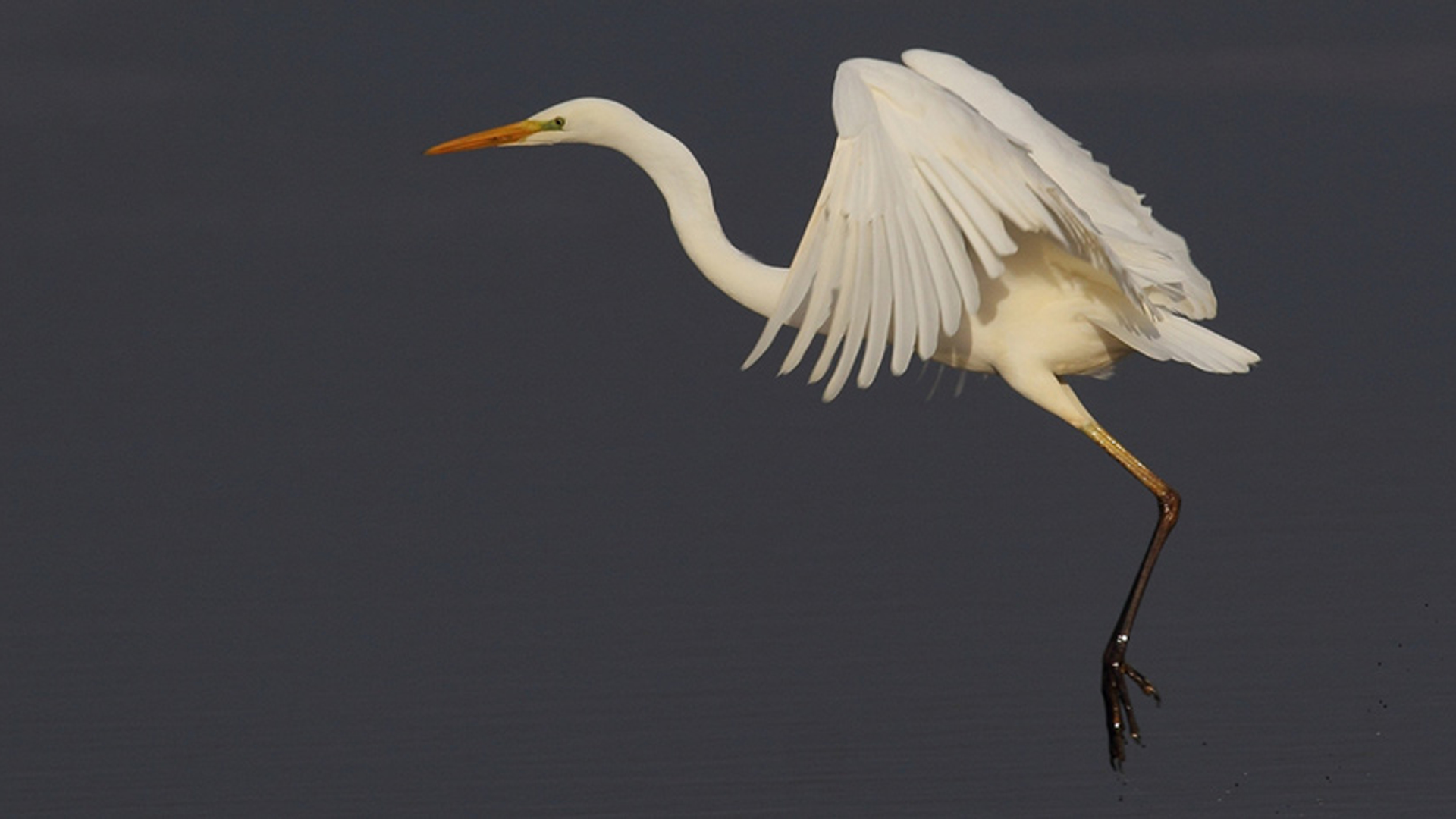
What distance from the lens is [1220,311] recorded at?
22016mm

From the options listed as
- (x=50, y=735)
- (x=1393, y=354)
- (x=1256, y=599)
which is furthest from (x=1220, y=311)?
(x=50, y=735)

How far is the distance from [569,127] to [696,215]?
25.8 inches

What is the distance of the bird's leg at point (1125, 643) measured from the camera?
10.5 metres

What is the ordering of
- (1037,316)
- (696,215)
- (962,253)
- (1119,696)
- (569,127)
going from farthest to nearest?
(569,127) → (696,215) → (1037,316) → (1119,696) → (962,253)

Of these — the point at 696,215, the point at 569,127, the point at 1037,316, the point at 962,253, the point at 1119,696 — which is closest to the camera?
the point at 962,253

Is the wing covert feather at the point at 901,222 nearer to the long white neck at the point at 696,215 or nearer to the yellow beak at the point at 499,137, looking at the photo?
the long white neck at the point at 696,215

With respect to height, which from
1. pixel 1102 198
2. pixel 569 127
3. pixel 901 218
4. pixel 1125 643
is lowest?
pixel 1125 643

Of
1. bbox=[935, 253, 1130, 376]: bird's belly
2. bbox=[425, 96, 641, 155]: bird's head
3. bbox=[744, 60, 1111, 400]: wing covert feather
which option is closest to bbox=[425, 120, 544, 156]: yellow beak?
bbox=[425, 96, 641, 155]: bird's head

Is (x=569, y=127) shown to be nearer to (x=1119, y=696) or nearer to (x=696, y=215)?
(x=696, y=215)

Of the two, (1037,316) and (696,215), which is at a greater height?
(696,215)

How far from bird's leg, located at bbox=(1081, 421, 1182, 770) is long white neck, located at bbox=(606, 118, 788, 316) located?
54.2 inches

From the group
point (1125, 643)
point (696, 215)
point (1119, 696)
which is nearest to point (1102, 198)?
point (696, 215)

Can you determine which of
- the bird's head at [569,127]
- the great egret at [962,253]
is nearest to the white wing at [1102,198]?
the great egret at [962,253]

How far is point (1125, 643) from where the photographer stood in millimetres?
10602
